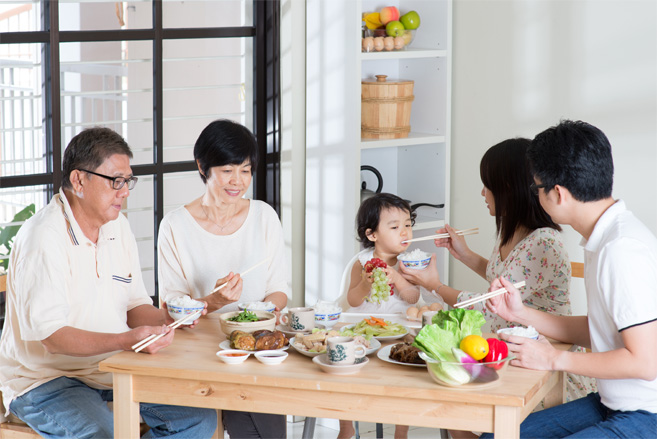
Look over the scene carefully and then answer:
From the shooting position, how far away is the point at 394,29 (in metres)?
3.59

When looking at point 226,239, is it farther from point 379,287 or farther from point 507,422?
point 507,422

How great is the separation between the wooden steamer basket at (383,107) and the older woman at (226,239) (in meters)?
0.92

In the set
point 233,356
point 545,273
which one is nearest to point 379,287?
point 545,273

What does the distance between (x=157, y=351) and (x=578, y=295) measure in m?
1.89

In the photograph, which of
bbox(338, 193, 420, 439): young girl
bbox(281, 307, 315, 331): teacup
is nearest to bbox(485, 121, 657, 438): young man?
bbox(281, 307, 315, 331): teacup

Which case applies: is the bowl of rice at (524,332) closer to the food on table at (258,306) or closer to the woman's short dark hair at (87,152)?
the food on table at (258,306)

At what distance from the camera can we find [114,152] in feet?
7.80

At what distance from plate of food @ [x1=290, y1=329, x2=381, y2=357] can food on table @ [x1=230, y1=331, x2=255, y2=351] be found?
0.10m

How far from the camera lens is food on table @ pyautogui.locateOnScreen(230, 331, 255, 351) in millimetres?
2059

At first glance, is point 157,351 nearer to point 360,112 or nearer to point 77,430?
point 77,430

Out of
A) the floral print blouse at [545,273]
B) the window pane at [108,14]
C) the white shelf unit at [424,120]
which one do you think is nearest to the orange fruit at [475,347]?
the floral print blouse at [545,273]

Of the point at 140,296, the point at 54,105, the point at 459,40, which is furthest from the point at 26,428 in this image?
the point at 459,40

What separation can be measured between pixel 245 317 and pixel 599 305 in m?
0.92

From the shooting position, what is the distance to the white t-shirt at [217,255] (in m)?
2.73
